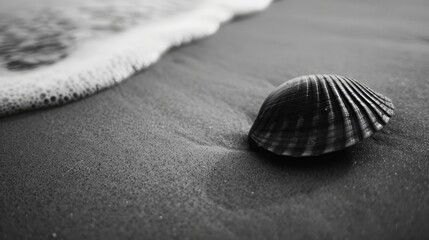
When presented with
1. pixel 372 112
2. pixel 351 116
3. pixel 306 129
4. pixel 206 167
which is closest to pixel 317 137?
pixel 306 129

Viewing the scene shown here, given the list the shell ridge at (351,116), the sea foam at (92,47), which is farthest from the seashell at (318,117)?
the sea foam at (92,47)

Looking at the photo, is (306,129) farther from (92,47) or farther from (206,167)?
(92,47)

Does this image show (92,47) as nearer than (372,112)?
No

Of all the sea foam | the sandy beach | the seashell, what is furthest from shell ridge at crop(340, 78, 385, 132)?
the sea foam

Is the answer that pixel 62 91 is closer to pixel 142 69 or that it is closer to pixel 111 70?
pixel 111 70

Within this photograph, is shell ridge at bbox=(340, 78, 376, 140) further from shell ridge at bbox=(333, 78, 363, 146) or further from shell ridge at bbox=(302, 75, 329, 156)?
shell ridge at bbox=(302, 75, 329, 156)

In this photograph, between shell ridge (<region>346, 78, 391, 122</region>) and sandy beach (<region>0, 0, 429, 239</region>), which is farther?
shell ridge (<region>346, 78, 391, 122</region>)
